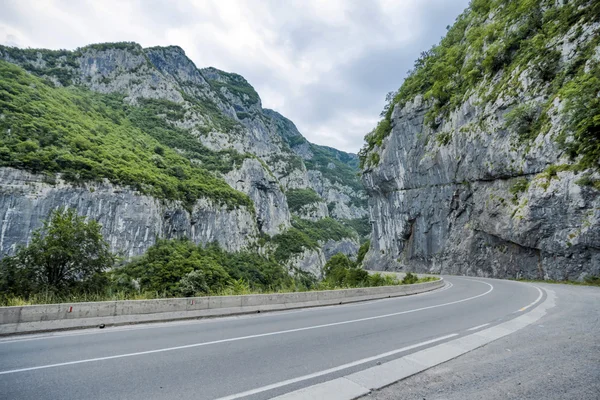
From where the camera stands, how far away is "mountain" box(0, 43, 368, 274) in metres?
55.0

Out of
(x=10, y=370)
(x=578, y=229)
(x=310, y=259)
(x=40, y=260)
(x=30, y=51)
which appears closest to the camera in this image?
(x=10, y=370)

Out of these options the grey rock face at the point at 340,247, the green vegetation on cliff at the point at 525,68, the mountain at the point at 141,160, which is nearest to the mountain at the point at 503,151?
the green vegetation on cliff at the point at 525,68

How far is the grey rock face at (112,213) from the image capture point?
157 ft

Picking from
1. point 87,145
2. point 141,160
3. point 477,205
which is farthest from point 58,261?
point 141,160

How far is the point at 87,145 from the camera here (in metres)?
70.2

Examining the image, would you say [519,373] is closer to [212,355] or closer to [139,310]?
[212,355]

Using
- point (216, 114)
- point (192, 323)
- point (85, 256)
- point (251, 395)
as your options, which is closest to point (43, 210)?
point (85, 256)

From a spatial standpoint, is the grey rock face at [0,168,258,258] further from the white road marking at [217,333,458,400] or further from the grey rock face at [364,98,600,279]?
the grey rock face at [364,98,600,279]

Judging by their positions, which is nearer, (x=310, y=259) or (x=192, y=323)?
(x=192, y=323)

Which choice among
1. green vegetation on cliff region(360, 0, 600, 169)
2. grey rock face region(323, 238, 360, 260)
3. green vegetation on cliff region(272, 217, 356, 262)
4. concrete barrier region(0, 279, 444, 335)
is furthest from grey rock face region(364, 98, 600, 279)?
grey rock face region(323, 238, 360, 260)

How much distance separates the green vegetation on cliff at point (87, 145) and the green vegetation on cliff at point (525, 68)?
6119 cm

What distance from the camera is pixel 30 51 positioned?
445ft

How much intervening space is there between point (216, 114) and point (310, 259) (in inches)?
3780

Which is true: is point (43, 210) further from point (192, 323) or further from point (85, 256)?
point (192, 323)
